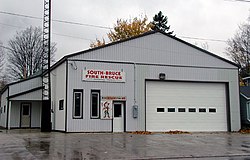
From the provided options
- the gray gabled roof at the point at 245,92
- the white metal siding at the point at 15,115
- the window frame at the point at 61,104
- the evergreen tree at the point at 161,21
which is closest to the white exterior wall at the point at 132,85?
the window frame at the point at 61,104

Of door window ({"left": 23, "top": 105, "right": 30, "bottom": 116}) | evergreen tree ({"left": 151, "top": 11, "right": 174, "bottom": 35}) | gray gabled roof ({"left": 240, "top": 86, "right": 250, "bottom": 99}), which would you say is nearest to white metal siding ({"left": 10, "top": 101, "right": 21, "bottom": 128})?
door window ({"left": 23, "top": 105, "right": 30, "bottom": 116})

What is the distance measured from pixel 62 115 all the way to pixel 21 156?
11.6 m

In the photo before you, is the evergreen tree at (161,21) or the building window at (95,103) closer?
the building window at (95,103)

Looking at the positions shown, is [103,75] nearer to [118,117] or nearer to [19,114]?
[118,117]

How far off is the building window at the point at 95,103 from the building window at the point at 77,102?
0.75 metres

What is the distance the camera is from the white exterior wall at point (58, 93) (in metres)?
22.7

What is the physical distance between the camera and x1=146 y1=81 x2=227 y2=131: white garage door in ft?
77.2

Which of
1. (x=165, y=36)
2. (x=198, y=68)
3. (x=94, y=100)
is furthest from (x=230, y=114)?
(x=94, y=100)

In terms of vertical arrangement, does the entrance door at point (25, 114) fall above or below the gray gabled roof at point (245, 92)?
below

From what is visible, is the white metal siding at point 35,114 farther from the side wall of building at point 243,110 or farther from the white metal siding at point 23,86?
the side wall of building at point 243,110

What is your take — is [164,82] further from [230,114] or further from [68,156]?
[68,156]

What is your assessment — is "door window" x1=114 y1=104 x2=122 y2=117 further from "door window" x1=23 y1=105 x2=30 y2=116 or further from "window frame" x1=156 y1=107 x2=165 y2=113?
"door window" x1=23 y1=105 x2=30 y2=116

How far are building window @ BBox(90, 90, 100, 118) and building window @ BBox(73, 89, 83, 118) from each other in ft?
2.46

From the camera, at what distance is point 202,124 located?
80.2 feet
